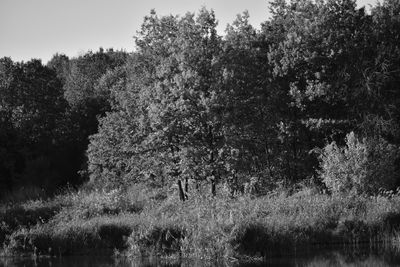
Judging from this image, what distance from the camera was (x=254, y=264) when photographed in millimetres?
21344

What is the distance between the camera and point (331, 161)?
33500mm

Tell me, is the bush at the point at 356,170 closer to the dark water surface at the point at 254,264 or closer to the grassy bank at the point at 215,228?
the grassy bank at the point at 215,228

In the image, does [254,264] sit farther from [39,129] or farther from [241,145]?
[39,129]

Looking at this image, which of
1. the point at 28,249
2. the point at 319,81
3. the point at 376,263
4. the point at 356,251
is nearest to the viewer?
the point at 376,263

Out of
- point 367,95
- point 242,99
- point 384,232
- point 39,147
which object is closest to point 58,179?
point 39,147

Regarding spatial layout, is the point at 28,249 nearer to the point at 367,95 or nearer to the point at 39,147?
the point at 367,95

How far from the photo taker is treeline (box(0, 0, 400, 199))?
32.7 meters

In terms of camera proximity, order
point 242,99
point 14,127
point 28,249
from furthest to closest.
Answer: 1. point 14,127
2. point 242,99
3. point 28,249

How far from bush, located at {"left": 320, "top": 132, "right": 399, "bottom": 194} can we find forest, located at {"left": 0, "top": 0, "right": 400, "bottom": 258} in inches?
3.5

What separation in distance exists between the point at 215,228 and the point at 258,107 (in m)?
16.3

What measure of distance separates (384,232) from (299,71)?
55.3 ft

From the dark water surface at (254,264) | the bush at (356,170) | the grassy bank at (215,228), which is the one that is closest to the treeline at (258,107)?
the bush at (356,170)

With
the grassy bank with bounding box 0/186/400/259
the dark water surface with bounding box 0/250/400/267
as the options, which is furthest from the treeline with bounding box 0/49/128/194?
the dark water surface with bounding box 0/250/400/267

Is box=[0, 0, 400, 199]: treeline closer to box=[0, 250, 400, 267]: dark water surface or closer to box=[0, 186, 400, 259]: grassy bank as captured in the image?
box=[0, 186, 400, 259]: grassy bank
